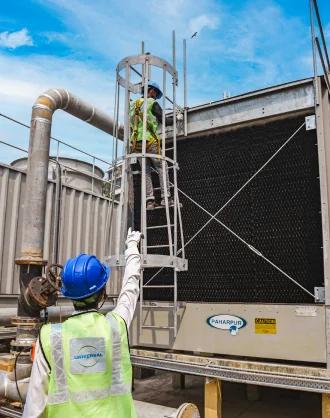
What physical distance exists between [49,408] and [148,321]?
130 inches

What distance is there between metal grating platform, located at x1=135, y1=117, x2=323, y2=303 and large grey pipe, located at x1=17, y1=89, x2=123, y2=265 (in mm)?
1516

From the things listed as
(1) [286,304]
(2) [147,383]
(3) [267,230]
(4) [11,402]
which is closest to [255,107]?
(3) [267,230]

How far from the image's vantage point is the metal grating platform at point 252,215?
15.7ft

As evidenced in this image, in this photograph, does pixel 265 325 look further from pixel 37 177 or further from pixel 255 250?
pixel 37 177

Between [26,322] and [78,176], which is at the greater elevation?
[78,176]

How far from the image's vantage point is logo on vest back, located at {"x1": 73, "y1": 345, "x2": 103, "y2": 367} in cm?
222

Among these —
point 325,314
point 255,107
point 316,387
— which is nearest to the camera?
point 316,387

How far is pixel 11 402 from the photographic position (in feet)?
14.6

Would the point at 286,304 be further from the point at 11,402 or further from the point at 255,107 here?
the point at 11,402

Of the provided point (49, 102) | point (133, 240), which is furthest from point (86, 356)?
point (49, 102)

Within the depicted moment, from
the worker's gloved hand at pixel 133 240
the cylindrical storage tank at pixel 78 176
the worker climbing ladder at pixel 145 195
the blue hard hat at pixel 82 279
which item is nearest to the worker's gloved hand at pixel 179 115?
the worker climbing ladder at pixel 145 195

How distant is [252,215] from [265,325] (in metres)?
1.27

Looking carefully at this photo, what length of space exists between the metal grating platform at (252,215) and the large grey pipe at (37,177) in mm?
1516

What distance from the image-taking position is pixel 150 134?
5398 millimetres
